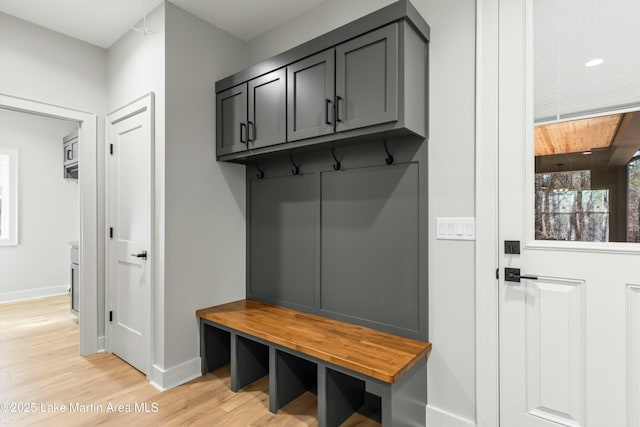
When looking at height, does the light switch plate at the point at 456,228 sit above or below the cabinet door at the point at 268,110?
below

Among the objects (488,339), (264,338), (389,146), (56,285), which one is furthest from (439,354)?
(56,285)

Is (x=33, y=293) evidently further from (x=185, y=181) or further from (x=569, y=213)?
(x=569, y=213)

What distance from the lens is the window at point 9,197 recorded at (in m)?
4.61

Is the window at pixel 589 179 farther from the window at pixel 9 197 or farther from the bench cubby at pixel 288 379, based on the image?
the window at pixel 9 197

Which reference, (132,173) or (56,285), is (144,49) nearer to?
(132,173)

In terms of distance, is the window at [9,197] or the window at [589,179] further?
the window at [9,197]

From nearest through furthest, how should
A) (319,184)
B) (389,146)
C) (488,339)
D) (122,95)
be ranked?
(488,339) < (389,146) < (319,184) < (122,95)

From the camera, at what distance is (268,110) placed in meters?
2.26

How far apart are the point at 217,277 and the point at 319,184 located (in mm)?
1106

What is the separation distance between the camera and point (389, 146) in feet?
6.59

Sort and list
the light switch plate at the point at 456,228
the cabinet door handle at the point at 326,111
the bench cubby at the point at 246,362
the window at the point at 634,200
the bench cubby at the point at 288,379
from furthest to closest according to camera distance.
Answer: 1. the bench cubby at the point at 246,362
2. the bench cubby at the point at 288,379
3. the cabinet door handle at the point at 326,111
4. the light switch plate at the point at 456,228
5. the window at the point at 634,200

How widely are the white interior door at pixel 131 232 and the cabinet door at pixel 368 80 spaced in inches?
57.4

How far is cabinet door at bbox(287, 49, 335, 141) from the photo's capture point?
1914mm

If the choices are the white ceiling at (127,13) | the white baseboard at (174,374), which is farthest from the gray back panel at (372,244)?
the white ceiling at (127,13)
